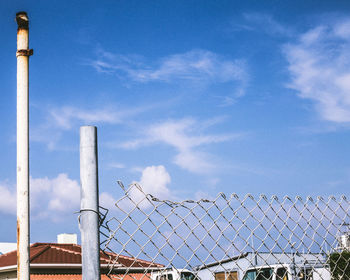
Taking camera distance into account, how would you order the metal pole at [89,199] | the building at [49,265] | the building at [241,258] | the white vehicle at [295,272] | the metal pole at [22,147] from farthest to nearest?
the building at [49,265] < the white vehicle at [295,272] < the building at [241,258] < the metal pole at [22,147] < the metal pole at [89,199]

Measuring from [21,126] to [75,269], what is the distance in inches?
603

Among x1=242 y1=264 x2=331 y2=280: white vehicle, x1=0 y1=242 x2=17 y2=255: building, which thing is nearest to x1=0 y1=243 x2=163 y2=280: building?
x1=0 y1=242 x2=17 y2=255: building

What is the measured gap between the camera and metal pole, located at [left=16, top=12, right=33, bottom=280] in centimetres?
237

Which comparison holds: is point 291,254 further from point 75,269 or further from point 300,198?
point 75,269

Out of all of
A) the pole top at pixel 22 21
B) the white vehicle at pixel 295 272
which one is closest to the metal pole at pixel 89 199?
the white vehicle at pixel 295 272

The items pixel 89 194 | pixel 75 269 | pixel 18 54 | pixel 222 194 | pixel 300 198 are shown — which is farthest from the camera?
pixel 75 269

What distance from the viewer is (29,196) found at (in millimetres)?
2492

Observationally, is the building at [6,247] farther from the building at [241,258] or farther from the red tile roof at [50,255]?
the building at [241,258]

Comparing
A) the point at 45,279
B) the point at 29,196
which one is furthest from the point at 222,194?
the point at 45,279

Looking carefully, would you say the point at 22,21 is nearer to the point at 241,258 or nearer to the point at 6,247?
the point at 241,258

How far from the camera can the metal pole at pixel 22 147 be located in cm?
237

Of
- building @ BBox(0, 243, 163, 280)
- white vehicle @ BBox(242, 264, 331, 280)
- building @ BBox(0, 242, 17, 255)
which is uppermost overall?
building @ BBox(0, 242, 17, 255)

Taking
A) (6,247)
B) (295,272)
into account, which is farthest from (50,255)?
(295,272)

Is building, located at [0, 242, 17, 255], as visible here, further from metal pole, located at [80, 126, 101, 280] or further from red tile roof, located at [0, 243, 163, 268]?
metal pole, located at [80, 126, 101, 280]
